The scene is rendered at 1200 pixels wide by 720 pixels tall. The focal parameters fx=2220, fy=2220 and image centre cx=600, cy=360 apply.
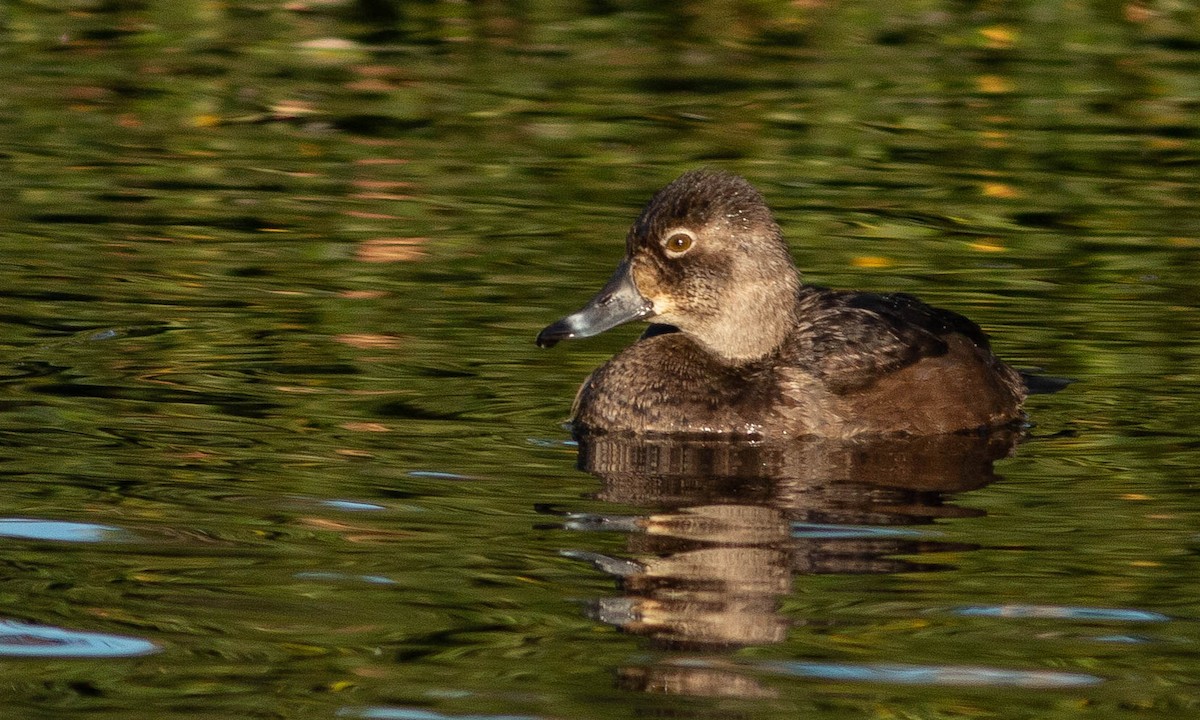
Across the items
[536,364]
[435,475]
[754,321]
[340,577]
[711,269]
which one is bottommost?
[536,364]

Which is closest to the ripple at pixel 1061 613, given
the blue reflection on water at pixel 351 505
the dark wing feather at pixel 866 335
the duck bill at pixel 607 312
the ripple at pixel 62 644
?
the blue reflection on water at pixel 351 505

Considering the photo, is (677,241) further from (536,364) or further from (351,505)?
(351,505)

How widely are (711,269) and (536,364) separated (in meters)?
1.02

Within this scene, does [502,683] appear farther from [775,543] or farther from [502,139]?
[502,139]

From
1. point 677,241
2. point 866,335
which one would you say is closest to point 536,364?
point 677,241

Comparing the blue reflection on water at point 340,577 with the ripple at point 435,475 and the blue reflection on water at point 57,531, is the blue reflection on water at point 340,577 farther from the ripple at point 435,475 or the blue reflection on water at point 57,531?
the ripple at point 435,475

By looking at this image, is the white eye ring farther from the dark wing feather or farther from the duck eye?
the dark wing feather

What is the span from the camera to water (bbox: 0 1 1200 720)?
5.42 metres

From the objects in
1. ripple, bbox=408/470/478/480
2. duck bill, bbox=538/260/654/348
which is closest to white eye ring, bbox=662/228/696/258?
duck bill, bbox=538/260/654/348

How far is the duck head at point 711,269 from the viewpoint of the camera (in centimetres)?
834

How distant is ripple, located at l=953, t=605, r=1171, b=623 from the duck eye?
280 cm

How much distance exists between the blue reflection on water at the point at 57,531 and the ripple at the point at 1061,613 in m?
2.42

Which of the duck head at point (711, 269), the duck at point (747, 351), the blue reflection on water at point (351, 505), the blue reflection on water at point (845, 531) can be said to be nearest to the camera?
the blue reflection on water at point (845, 531)

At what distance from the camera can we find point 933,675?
529cm
